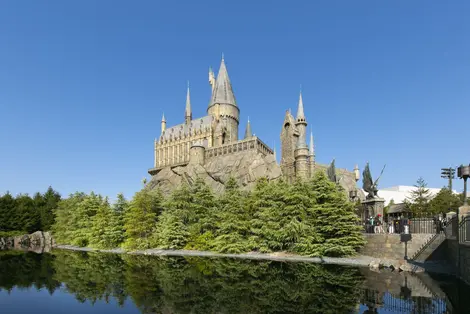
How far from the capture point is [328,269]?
74.5 feet

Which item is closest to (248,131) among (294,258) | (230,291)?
(294,258)

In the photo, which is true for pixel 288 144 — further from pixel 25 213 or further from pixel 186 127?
pixel 25 213

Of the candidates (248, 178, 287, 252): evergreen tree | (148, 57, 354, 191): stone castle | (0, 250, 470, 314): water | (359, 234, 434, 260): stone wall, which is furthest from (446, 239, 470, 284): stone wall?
(148, 57, 354, 191): stone castle

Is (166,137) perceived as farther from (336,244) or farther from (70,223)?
(336,244)

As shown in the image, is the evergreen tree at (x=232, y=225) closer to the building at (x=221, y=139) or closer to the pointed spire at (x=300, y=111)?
the building at (x=221, y=139)

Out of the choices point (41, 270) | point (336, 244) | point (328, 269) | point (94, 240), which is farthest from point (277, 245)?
point (94, 240)

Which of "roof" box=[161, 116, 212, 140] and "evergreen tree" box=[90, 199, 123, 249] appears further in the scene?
"roof" box=[161, 116, 212, 140]

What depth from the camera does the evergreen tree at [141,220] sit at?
133 feet

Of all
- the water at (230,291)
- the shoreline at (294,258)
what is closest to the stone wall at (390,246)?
the shoreline at (294,258)

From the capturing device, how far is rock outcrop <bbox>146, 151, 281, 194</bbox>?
72.2 m

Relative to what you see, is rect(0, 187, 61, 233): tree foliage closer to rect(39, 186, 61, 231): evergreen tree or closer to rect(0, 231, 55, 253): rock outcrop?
rect(39, 186, 61, 231): evergreen tree

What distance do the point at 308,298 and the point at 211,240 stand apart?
2396 cm

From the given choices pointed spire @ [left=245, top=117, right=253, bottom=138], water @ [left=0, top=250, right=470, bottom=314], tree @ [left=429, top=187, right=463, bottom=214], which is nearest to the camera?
water @ [left=0, top=250, right=470, bottom=314]

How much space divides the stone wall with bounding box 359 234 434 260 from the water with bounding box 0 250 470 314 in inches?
225
